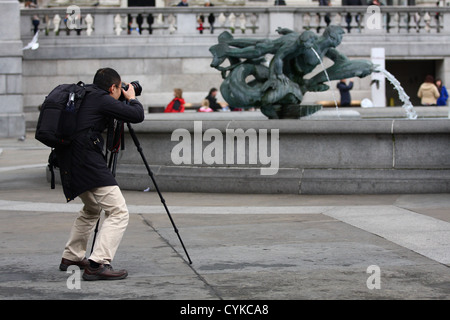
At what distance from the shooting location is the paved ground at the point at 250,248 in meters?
6.62

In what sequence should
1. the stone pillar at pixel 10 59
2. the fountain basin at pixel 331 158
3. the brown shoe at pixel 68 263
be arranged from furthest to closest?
the stone pillar at pixel 10 59 → the fountain basin at pixel 331 158 → the brown shoe at pixel 68 263

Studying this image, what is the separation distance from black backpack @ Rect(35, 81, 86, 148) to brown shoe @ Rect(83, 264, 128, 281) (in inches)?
40.2

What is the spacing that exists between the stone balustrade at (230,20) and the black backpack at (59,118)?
23.0 metres

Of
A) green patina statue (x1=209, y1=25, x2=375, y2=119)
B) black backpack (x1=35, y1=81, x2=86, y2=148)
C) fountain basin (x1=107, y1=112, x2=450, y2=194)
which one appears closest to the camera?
black backpack (x1=35, y1=81, x2=86, y2=148)

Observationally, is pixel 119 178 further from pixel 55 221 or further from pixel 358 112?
pixel 358 112

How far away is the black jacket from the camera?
6.98 m

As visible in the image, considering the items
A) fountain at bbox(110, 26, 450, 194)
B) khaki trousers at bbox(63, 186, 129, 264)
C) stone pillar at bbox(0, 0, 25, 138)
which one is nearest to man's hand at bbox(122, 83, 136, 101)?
khaki trousers at bbox(63, 186, 129, 264)

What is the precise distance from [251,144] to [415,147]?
2.30m

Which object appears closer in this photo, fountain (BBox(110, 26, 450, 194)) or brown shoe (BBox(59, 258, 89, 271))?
brown shoe (BBox(59, 258, 89, 271))

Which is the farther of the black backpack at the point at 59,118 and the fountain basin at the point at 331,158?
the fountain basin at the point at 331,158

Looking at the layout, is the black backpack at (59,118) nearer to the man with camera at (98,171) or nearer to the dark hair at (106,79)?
the man with camera at (98,171)

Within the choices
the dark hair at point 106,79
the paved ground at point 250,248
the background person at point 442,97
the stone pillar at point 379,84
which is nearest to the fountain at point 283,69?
the paved ground at point 250,248

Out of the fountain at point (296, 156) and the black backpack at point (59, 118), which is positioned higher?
the black backpack at point (59, 118)

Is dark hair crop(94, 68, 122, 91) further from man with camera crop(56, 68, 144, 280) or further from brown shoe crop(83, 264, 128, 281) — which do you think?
brown shoe crop(83, 264, 128, 281)
